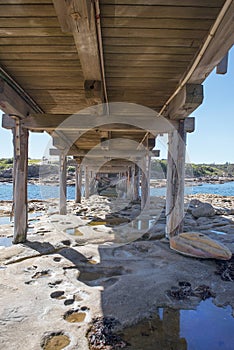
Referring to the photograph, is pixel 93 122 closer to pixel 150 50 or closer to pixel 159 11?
pixel 150 50

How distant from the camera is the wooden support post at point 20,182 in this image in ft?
17.8

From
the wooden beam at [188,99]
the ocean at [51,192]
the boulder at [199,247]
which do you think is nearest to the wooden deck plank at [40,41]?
the wooden beam at [188,99]

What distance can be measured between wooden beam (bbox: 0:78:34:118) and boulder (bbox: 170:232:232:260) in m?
4.07

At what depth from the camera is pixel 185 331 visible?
2453 millimetres

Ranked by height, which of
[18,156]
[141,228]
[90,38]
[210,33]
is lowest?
[141,228]

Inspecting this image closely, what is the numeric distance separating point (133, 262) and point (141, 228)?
3186 millimetres

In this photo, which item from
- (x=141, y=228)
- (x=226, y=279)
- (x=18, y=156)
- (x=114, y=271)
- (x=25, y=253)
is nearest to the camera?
(x=226, y=279)

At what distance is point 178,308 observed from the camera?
113 inches

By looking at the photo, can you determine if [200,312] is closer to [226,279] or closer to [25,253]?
[226,279]

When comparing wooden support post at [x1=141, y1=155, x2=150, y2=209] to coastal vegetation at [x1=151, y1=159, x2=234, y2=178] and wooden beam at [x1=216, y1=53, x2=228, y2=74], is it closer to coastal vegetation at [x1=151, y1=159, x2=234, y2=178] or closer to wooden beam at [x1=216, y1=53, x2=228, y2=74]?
wooden beam at [x1=216, y1=53, x2=228, y2=74]

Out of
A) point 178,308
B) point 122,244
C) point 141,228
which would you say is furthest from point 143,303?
point 141,228

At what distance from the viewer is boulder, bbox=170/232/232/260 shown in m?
4.48

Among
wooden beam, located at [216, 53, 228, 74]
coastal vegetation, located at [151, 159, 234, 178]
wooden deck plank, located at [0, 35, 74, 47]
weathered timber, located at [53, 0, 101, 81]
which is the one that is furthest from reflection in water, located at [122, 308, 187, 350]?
coastal vegetation, located at [151, 159, 234, 178]

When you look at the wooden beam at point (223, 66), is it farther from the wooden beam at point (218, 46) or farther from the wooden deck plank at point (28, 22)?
the wooden deck plank at point (28, 22)
